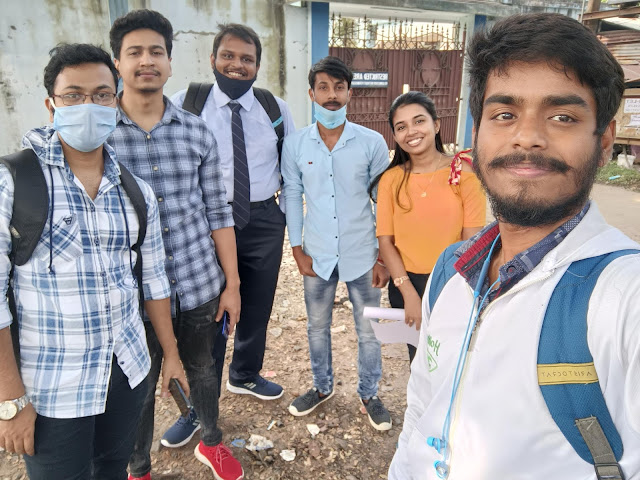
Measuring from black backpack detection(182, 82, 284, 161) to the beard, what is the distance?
6.02ft

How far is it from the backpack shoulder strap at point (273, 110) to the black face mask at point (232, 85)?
0.46ft

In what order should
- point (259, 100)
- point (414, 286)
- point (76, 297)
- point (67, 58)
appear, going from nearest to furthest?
point (76, 297) → point (67, 58) → point (414, 286) → point (259, 100)

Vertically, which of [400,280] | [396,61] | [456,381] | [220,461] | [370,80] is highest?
[396,61]

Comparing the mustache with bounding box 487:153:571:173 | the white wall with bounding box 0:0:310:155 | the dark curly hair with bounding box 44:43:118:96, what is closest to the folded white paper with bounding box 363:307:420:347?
the mustache with bounding box 487:153:571:173

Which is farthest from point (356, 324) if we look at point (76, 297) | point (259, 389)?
point (76, 297)

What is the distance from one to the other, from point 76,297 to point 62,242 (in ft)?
0.60

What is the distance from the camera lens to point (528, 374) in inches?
33.4

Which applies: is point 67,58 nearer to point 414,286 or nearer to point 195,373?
point 195,373

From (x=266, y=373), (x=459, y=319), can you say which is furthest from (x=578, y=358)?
(x=266, y=373)

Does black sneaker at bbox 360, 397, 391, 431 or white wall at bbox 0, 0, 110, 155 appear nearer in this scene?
black sneaker at bbox 360, 397, 391, 431

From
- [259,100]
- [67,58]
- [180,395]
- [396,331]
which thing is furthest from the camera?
[259,100]

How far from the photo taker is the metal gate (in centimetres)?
870

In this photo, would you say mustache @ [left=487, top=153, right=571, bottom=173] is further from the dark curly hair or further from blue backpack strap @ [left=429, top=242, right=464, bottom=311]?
the dark curly hair

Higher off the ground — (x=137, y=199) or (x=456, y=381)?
(x=137, y=199)
